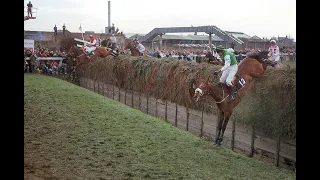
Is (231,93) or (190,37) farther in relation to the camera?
(190,37)

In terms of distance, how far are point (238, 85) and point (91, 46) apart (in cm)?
244

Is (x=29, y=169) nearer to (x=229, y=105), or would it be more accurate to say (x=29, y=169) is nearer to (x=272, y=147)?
(x=229, y=105)

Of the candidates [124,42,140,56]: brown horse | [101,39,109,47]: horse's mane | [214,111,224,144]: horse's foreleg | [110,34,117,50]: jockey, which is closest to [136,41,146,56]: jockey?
[124,42,140,56]: brown horse

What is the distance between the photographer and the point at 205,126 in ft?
13.1

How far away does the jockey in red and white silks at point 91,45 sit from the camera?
16.7 feet

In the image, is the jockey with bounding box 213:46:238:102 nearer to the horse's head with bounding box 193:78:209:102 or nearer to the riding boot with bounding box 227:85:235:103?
the riding boot with bounding box 227:85:235:103

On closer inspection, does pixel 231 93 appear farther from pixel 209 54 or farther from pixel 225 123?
pixel 209 54

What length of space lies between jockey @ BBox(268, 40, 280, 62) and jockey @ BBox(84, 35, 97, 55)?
237cm

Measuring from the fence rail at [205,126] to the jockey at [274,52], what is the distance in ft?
2.18

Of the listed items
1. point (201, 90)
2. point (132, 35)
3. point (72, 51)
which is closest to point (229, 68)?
point (201, 90)

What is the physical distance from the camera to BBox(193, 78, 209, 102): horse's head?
3844 mm

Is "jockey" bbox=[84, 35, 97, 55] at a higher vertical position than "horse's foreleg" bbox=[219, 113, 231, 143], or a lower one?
higher

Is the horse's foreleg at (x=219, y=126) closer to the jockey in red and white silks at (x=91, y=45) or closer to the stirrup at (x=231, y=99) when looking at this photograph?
the stirrup at (x=231, y=99)
